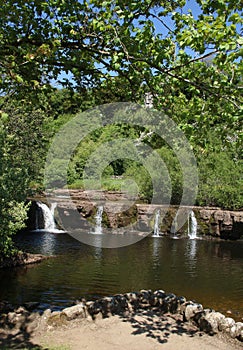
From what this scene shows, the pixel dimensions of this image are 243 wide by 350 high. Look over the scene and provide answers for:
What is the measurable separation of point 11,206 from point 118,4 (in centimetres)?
886

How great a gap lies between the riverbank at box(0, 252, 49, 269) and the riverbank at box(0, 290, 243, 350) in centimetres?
564

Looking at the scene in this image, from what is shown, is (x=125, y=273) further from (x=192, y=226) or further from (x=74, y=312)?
(x=192, y=226)

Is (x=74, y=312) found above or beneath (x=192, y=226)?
beneath

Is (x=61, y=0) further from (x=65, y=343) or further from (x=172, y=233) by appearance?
(x=172, y=233)

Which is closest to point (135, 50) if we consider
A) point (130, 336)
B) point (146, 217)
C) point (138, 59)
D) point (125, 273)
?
point (138, 59)

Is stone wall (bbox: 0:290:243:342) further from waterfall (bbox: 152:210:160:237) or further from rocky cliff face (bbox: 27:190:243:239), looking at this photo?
rocky cliff face (bbox: 27:190:243:239)

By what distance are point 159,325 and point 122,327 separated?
2.81 ft

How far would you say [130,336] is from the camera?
727 centimetres

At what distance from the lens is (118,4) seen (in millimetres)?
5699

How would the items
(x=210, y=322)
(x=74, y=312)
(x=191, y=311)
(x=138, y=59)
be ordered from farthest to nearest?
(x=191, y=311) → (x=74, y=312) → (x=210, y=322) → (x=138, y=59)

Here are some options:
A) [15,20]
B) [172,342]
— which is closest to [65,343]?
[172,342]

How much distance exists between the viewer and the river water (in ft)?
35.4

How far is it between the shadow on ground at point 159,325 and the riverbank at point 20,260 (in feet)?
22.4

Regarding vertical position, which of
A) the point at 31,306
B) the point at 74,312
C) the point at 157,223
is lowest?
the point at 31,306
